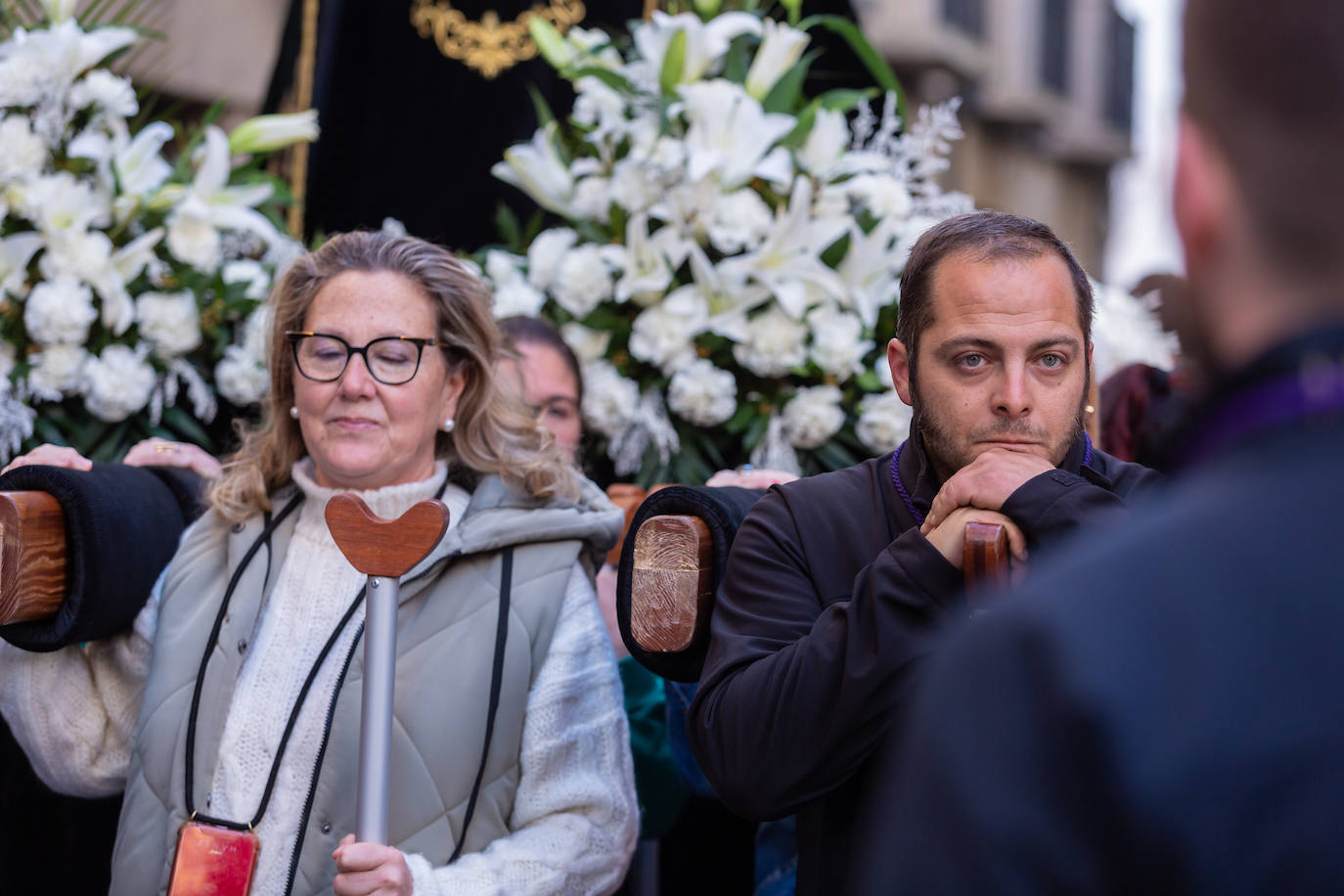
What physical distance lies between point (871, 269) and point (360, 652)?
1482 millimetres

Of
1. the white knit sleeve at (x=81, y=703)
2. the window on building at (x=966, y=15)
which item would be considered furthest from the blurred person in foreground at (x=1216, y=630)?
the window on building at (x=966, y=15)

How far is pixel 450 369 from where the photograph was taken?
2.56 m

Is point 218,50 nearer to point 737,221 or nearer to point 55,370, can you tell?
point 55,370

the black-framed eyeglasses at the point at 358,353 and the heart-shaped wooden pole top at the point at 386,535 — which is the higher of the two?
the black-framed eyeglasses at the point at 358,353

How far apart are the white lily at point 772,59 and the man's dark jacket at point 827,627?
4.70ft

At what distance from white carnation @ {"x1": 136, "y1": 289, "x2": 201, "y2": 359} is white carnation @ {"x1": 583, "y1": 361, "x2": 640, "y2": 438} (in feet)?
3.02

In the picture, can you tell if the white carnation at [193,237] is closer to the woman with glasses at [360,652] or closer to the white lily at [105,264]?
the white lily at [105,264]

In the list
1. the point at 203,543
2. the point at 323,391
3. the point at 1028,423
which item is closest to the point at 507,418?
the point at 323,391

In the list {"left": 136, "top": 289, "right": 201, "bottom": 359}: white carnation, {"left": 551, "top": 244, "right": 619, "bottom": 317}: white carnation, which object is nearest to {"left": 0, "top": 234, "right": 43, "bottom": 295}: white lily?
{"left": 136, "top": 289, "right": 201, "bottom": 359}: white carnation

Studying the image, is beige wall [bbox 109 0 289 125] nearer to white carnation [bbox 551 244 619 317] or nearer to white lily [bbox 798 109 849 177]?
white carnation [bbox 551 244 619 317]

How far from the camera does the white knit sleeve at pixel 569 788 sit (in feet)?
6.88

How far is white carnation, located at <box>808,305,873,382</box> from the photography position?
3.03m

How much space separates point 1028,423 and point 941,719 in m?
1.16

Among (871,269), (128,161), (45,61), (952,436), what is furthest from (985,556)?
(45,61)
